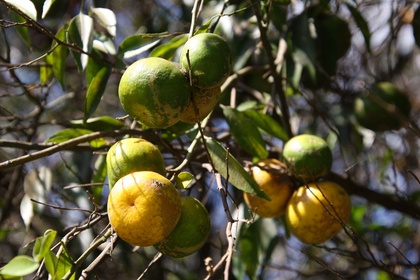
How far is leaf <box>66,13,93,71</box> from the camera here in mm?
1506

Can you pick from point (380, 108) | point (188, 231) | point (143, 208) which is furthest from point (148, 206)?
point (380, 108)

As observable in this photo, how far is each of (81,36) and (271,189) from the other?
61 cm

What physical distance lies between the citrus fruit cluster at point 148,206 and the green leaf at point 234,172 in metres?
0.12

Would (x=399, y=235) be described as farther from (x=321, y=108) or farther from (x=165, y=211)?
(x=165, y=211)

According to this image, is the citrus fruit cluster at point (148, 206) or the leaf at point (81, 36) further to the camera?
the leaf at point (81, 36)

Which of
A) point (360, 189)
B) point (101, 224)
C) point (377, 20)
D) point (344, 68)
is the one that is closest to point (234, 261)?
point (360, 189)

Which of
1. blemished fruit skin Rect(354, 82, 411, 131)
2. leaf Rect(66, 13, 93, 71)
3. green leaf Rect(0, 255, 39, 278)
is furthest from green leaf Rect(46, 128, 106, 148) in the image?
blemished fruit skin Rect(354, 82, 411, 131)

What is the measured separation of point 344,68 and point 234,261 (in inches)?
45.2

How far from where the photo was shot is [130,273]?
2.48 metres

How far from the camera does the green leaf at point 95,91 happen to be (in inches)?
58.9

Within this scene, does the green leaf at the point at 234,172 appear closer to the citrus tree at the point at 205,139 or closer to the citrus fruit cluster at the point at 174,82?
the citrus tree at the point at 205,139

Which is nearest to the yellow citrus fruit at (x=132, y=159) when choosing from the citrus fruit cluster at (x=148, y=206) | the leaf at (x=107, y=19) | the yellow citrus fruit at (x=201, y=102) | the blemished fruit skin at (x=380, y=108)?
the citrus fruit cluster at (x=148, y=206)

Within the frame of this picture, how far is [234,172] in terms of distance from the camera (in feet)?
4.33

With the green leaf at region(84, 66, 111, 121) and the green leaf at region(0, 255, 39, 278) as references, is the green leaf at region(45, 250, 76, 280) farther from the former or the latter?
the green leaf at region(84, 66, 111, 121)
